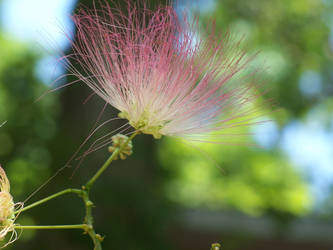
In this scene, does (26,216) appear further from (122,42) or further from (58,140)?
(122,42)

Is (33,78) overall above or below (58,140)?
above

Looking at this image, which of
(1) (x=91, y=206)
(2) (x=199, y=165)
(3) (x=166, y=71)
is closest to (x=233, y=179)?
(2) (x=199, y=165)

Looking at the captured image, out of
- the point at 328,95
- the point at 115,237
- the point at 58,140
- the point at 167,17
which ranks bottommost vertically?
the point at 167,17

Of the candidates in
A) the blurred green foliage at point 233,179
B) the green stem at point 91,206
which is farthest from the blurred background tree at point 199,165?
the green stem at point 91,206

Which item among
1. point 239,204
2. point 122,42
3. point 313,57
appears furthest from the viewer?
point 313,57

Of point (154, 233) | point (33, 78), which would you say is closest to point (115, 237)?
point (154, 233)
